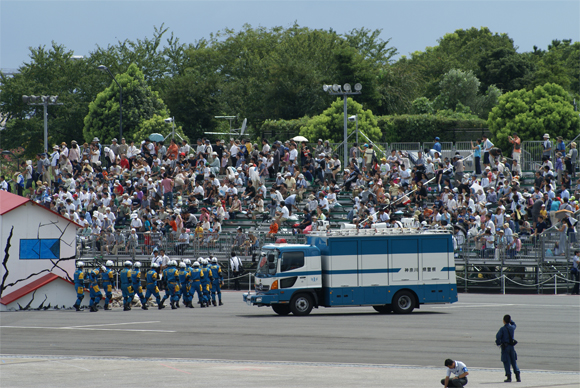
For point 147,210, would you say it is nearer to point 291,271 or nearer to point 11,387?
point 291,271

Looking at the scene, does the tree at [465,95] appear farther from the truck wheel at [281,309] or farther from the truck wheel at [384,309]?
the truck wheel at [281,309]

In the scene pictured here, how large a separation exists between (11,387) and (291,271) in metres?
11.0

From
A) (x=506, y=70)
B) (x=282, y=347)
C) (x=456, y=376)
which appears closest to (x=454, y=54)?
(x=506, y=70)

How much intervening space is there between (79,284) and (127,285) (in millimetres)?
1495

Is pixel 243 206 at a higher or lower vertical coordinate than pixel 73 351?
higher

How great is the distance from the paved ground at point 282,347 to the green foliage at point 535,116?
107 feet

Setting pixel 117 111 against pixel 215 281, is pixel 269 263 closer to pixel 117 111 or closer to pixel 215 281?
pixel 215 281

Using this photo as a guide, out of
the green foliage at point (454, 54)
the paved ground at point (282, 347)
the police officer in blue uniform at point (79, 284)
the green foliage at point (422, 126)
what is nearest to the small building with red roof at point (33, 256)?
the police officer in blue uniform at point (79, 284)

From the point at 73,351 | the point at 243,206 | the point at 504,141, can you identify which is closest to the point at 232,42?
the point at 504,141

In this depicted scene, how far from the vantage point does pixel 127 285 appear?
968 inches

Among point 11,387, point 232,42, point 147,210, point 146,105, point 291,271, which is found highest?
point 232,42

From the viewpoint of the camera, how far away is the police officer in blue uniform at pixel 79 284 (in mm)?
24453

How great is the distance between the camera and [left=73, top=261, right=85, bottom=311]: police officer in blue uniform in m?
24.5

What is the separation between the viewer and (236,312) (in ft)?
77.0
